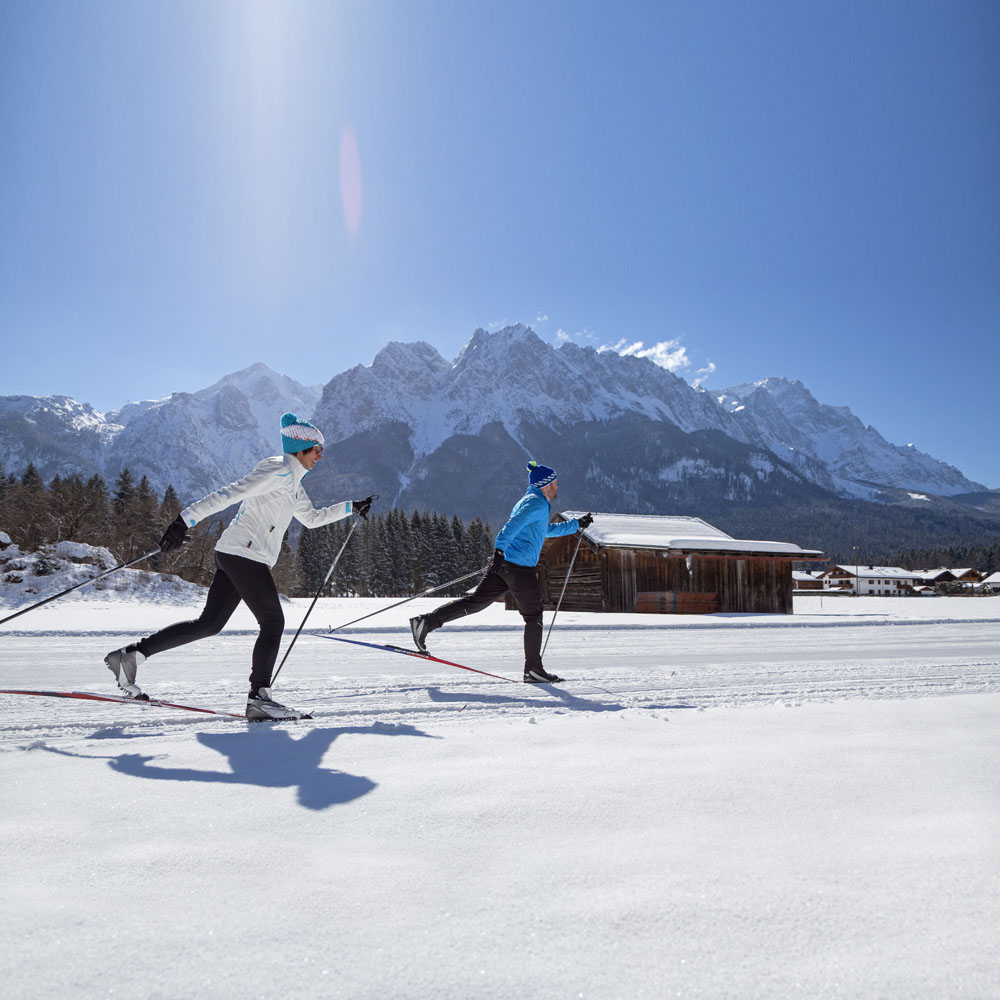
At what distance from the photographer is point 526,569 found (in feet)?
17.7

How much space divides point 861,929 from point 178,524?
3.70 m

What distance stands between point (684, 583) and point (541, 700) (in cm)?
1732

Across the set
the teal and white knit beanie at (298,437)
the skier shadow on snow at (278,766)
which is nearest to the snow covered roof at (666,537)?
the teal and white knit beanie at (298,437)

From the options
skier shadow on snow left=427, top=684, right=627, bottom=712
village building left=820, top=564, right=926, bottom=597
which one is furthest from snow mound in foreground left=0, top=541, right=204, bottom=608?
village building left=820, top=564, right=926, bottom=597

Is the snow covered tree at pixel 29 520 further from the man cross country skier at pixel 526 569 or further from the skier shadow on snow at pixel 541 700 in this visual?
the skier shadow on snow at pixel 541 700

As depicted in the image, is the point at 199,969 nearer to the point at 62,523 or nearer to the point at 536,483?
the point at 536,483

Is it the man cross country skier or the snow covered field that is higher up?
the man cross country skier

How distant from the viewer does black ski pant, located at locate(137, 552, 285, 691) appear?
12.3 ft

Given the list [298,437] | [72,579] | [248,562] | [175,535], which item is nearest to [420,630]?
[248,562]

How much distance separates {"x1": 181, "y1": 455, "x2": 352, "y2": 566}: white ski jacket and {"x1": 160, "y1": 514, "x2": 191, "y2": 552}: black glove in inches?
Answer: 1.5

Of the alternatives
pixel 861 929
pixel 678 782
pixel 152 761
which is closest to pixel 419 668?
pixel 152 761

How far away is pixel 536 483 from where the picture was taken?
18.8 feet

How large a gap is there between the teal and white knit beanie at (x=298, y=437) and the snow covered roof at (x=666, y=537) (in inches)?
513

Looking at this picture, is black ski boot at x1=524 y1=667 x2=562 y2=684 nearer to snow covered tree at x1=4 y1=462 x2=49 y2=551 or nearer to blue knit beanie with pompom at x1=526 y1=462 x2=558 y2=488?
blue knit beanie with pompom at x1=526 y1=462 x2=558 y2=488
